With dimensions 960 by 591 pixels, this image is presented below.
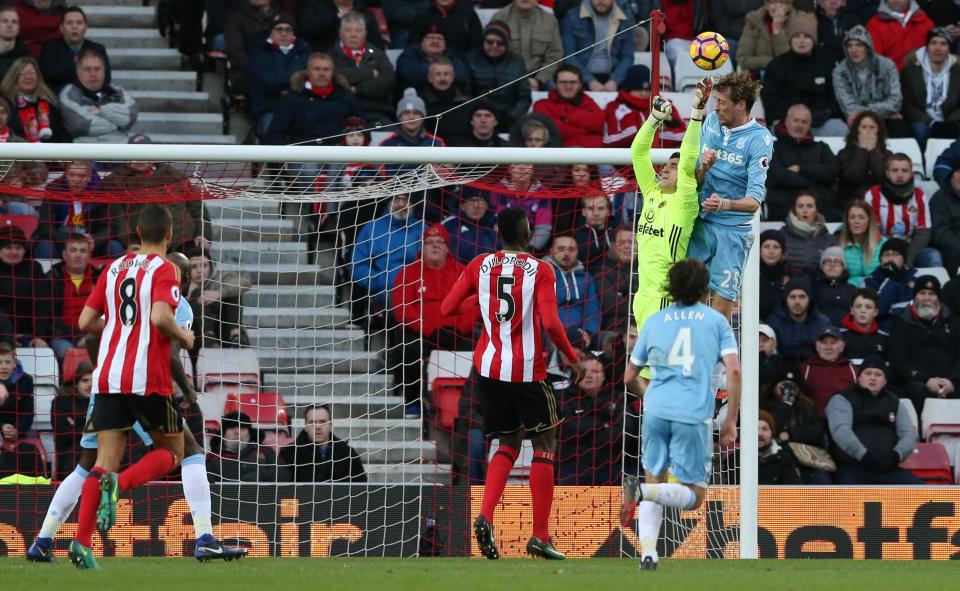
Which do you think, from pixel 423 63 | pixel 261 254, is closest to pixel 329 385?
pixel 261 254

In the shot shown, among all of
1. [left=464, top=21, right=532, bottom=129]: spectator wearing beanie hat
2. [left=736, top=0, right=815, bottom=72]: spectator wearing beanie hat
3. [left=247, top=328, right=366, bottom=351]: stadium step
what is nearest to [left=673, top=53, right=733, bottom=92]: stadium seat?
[left=736, top=0, right=815, bottom=72]: spectator wearing beanie hat

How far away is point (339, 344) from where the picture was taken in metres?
12.9

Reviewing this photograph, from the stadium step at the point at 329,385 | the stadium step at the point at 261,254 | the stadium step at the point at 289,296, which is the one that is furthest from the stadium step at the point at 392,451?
the stadium step at the point at 261,254

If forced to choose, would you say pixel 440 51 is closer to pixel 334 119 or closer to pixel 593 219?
pixel 334 119

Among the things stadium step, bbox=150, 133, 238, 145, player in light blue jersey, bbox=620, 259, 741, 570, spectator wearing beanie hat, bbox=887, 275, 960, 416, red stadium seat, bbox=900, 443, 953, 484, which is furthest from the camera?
stadium step, bbox=150, 133, 238, 145

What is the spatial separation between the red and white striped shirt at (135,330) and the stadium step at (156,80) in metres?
7.64

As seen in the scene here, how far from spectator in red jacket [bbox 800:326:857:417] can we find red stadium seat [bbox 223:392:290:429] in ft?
14.7

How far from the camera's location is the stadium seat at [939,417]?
13.8m

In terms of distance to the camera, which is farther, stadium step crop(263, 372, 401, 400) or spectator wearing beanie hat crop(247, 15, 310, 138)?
spectator wearing beanie hat crop(247, 15, 310, 138)

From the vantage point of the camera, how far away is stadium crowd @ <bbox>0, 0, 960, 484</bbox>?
12.4 m

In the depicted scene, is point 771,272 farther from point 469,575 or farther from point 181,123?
point 469,575

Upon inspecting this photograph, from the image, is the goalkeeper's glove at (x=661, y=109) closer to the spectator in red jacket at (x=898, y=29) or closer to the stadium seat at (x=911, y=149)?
the stadium seat at (x=911, y=149)

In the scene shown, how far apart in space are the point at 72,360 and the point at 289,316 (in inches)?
69.5

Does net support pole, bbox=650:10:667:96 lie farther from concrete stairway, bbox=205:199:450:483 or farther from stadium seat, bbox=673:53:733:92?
stadium seat, bbox=673:53:733:92
